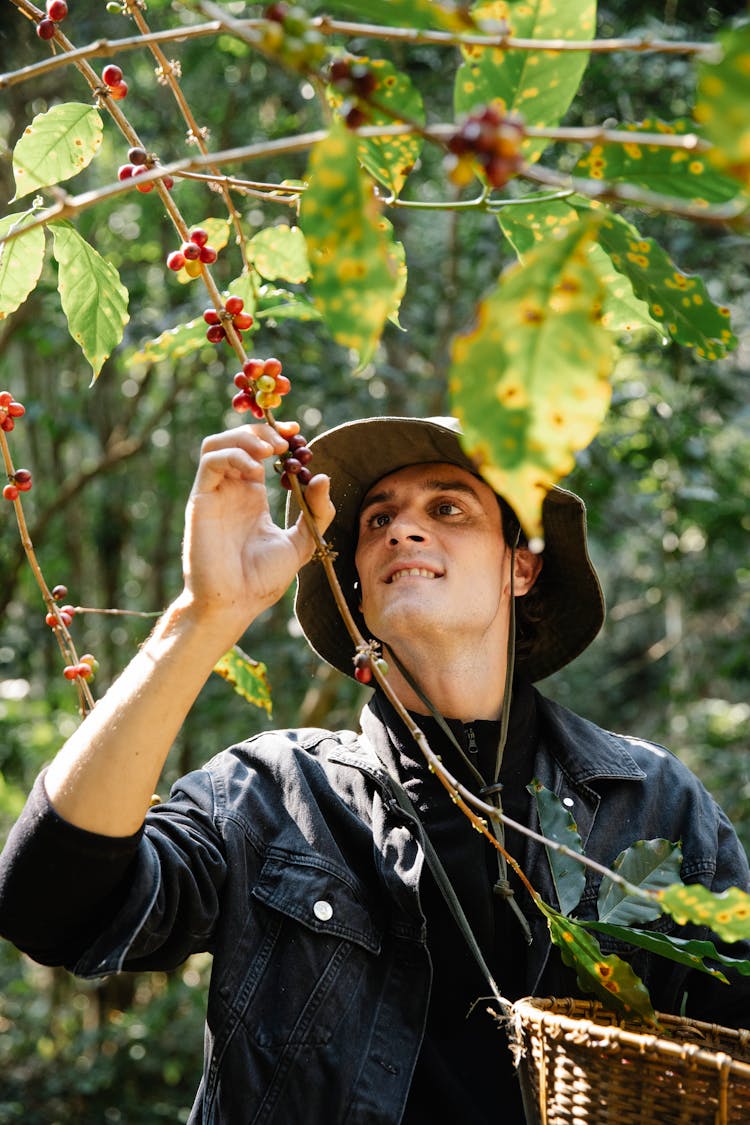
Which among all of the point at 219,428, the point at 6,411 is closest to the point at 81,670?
the point at 6,411

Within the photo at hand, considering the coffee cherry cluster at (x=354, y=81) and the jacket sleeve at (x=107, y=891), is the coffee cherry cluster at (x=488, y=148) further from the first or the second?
the jacket sleeve at (x=107, y=891)

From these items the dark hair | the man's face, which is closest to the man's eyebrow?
the man's face

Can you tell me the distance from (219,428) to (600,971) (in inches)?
168

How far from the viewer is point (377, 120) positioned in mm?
785

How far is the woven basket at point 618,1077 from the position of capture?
0.99 metres

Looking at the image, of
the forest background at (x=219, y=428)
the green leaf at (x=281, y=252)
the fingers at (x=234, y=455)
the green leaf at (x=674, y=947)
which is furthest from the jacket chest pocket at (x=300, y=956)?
the forest background at (x=219, y=428)

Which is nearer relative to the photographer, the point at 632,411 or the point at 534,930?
the point at 534,930

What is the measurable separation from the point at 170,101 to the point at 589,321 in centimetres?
503

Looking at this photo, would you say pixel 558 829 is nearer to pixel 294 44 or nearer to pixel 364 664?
pixel 364 664

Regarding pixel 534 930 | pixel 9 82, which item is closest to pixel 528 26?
pixel 9 82

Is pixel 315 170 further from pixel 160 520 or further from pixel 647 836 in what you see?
pixel 160 520

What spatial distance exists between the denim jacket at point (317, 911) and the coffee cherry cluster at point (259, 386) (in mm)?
539

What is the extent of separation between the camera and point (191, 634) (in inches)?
48.5

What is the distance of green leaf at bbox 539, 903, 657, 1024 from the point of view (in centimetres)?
115
